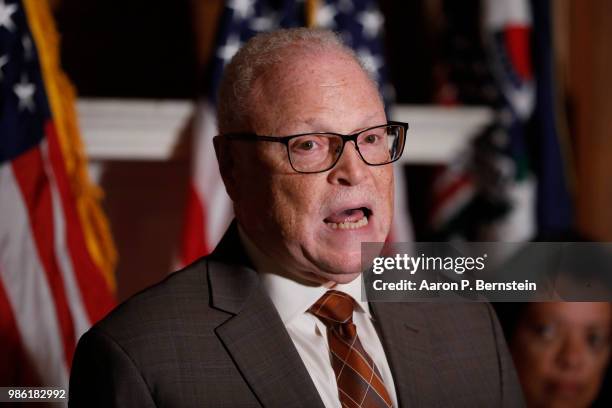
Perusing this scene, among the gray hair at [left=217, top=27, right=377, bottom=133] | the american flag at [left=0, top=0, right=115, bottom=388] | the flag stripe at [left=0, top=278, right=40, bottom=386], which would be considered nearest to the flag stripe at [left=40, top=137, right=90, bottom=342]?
the american flag at [left=0, top=0, right=115, bottom=388]

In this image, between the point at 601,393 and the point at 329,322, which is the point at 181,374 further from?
the point at 601,393

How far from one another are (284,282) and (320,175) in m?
0.17

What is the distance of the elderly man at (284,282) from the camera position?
1.05m

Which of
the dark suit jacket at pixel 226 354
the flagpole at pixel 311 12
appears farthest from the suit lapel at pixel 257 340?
the flagpole at pixel 311 12

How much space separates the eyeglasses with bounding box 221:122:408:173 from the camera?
1.05 metres

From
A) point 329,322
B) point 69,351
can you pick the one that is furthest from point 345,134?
point 69,351

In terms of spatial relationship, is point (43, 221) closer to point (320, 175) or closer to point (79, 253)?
point (79, 253)

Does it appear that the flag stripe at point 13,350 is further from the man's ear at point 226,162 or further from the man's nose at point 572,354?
the man's nose at point 572,354

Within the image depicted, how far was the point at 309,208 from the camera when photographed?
1064mm

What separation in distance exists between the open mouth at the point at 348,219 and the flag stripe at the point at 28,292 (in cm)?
99

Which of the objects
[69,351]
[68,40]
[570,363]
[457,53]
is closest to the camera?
[570,363]

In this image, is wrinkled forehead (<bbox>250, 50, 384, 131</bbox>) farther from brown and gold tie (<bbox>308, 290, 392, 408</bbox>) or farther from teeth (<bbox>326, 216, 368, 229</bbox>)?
brown and gold tie (<bbox>308, 290, 392, 408</bbox>)

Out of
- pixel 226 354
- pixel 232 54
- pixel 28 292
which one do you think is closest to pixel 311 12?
pixel 232 54

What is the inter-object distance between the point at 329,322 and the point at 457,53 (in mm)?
1842
